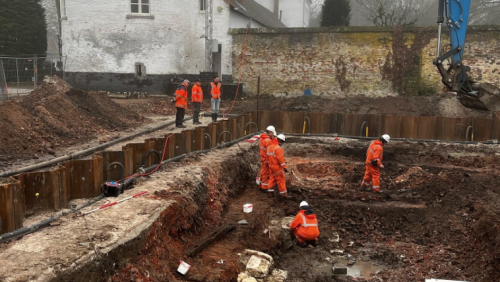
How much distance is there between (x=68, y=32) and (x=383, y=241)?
2024 cm

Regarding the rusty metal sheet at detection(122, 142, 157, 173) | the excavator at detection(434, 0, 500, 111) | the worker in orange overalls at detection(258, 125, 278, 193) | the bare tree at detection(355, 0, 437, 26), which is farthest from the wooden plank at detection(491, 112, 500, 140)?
the rusty metal sheet at detection(122, 142, 157, 173)

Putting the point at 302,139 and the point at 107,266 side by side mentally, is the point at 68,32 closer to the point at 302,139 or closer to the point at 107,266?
the point at 302,139

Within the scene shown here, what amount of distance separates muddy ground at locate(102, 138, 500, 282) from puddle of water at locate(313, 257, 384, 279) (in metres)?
0.03

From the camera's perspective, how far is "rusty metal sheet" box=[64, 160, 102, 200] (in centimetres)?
689

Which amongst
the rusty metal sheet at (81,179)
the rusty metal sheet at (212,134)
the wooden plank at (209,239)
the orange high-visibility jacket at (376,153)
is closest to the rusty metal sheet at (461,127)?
the orange high-visibility jacket at (376,153)

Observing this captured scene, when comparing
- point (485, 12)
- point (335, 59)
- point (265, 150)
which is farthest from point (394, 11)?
point (265, 150)

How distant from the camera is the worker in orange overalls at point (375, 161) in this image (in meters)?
10.5

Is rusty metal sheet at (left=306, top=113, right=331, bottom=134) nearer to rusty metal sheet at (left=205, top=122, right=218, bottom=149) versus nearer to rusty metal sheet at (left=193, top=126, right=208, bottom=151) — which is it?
rusty metal sheet at (left=205, top=122, right=218, bottom=149)

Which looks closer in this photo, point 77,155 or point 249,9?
point 77,155

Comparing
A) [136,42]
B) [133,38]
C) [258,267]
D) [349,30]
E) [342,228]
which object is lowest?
[342,228]

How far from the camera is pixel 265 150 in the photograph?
10.0 meters

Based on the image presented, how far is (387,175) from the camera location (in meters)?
12.4

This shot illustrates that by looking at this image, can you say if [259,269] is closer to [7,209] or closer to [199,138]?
[7,209]

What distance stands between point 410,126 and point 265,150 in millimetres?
6866
